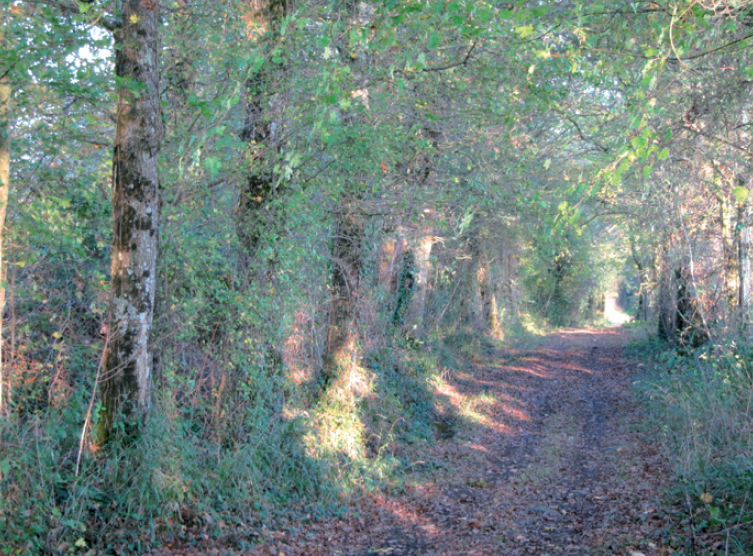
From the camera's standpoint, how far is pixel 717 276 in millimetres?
13531

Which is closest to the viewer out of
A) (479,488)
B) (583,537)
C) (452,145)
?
(583,537)

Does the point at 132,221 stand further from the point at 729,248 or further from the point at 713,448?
the point at 729,248

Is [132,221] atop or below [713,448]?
atop

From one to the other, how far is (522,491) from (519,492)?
6 cm

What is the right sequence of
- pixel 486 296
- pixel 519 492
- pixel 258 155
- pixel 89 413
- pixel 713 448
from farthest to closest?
pixel 486 296, pixel 519 492, pixel 258 155, pixel 713 448, pixel 89 413

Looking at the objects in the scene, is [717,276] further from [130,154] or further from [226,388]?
[130,154]

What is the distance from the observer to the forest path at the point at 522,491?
21.8ft

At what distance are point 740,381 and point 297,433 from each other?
6882 millimetres

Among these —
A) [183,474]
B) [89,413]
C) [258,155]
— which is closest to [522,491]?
[183,474]

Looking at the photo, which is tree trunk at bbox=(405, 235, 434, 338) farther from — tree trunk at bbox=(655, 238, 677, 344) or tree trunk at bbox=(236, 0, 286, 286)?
tree trunk at bbox=(655, 238, 677, 344)

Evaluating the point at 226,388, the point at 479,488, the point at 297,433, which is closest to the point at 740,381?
the point at 479,488

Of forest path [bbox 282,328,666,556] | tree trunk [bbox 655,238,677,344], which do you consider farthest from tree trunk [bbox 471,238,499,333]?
forest path [bbox 282,328,666,556]

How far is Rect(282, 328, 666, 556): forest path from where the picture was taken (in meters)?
6.64

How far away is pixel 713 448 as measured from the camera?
25.0 feet
